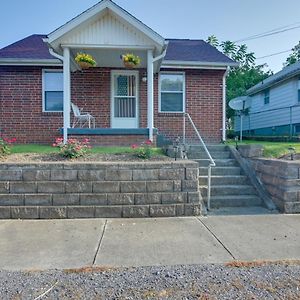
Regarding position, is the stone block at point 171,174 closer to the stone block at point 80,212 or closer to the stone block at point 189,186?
the stone block at point 189,186

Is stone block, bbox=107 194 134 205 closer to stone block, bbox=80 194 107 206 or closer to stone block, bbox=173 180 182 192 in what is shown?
stone block, bbox=80 194 107 206

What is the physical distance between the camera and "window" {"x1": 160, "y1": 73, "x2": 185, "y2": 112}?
Result: 37.4ft

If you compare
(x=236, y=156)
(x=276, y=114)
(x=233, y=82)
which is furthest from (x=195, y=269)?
(x=233, y=82)

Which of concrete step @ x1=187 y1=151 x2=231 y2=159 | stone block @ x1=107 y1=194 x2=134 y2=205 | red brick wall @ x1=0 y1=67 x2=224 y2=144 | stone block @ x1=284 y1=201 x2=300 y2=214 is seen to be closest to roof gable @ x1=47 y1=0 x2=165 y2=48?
red brick wall @ x1=0 y1=67 x2=224 y2=144

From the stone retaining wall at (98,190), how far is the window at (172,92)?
6.12 meters

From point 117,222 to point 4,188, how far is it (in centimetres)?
217

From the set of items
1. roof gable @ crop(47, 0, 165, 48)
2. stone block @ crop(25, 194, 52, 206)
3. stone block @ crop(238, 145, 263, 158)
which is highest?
roof gable @ crop(47, 0, 165, 48)

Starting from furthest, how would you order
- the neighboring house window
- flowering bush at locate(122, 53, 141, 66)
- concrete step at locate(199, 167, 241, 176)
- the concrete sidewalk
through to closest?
the neighboring house window
flowering bush at locate(122, 53, 141, 66)
concrete step at locate(199, 167, 241, 176)
the concrete sidewalk

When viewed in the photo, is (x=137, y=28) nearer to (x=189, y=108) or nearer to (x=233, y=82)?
(x=189, y=108)

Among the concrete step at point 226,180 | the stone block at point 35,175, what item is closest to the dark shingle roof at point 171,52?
the concrete step at point 226,180

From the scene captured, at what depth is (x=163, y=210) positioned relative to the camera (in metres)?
5.43

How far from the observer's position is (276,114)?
18.0m

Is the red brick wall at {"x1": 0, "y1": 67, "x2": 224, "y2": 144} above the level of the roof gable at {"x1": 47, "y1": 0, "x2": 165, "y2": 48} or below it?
below

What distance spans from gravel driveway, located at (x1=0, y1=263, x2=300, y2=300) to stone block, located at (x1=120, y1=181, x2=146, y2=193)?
7.47ft
